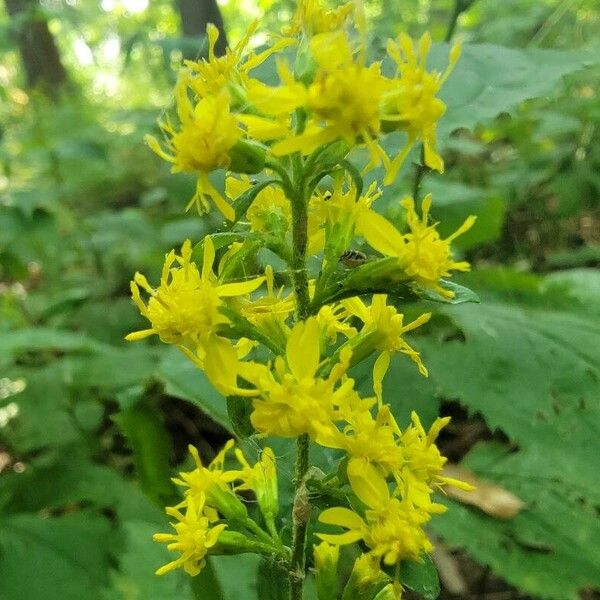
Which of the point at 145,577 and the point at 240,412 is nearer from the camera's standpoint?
the point at 240,412

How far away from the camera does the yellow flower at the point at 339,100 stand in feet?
2.58

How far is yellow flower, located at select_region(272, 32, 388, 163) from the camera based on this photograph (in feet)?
2.58

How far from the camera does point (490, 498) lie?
6.11 feet

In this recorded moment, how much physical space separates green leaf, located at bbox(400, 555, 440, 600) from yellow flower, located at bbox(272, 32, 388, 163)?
0.56 m

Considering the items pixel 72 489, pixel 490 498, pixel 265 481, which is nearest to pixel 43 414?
A: pixel 72 489

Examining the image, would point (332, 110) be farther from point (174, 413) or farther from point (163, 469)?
point (174, 413)

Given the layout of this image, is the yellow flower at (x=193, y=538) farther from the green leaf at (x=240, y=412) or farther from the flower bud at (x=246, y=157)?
the flower bud at (x=246, y=157)

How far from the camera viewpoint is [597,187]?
3.42 metres

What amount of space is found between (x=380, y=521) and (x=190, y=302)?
359 mm

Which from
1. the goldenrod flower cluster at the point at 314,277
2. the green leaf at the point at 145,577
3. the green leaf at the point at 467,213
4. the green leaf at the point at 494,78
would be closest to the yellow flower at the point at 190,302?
the goldenrod flower cluster at the point at 314,277

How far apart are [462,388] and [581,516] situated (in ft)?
1.35

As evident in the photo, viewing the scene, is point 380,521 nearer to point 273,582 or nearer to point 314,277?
point 273,582

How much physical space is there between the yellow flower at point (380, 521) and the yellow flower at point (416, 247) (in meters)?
0.25

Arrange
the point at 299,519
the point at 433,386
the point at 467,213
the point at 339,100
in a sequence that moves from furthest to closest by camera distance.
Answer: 1. the point at 467,213
2. the point at 433,386
3. the point at 299,519
4. the point at 339,100
